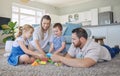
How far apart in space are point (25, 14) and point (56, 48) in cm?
632

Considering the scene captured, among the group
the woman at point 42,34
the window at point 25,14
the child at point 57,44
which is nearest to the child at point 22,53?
the woman at point 42,34

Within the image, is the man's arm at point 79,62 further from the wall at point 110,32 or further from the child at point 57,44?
the wall at point 110,32

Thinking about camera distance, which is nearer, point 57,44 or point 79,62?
point 79,62

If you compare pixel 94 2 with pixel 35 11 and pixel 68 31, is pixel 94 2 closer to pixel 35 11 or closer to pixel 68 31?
pixel 35 11

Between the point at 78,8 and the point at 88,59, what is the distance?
771 centimetres

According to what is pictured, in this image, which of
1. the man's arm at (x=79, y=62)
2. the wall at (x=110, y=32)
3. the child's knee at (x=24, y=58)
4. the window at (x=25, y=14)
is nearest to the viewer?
the man's arm at (x=79, y=62)

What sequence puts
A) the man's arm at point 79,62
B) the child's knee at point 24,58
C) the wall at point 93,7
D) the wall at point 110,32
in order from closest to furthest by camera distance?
the man's arm at point 79,62 < the child's knee at point 24,58 < the wall at point 110,32 < the wall at point 93,7

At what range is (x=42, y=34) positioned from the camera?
2.43 m

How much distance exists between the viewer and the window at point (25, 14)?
318 inches

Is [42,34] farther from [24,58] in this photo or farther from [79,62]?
[79,62]

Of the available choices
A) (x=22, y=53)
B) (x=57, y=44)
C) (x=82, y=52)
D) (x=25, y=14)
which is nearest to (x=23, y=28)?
(x=22, y=53)

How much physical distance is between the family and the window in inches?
234

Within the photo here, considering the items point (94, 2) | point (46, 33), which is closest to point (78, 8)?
point (94, 2)

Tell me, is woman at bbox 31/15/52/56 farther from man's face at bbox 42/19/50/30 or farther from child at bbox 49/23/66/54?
child at bbox 49/23/66/54
